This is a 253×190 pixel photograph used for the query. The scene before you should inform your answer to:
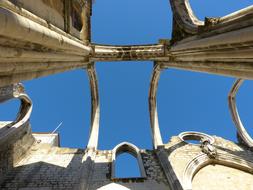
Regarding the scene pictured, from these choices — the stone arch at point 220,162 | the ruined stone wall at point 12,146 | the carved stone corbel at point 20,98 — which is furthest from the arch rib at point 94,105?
the stone arch at point 220,162

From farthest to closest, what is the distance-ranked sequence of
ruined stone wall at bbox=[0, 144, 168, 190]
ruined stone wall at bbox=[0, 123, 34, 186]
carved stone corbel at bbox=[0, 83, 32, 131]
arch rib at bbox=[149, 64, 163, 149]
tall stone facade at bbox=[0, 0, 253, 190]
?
arch rib at bbox=[149, 64, 163, 149] → carved stone corbel at bbox=[0, 83, 32, 131] → ruined stone wall at bbox=[0, 123, 34, 186] → ruined stone wall at bbox=[0, 144, 168, 190] → tall stone facade at bbox=[0, 0, 253, 190]

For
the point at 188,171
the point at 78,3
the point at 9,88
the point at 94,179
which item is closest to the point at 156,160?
the point at 188,171

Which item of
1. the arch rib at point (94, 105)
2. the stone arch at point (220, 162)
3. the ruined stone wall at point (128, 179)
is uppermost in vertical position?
the arch rib at point (94, 105)

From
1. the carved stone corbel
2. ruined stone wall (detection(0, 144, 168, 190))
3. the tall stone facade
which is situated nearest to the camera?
the tall stone facade

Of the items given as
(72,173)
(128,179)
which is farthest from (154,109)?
(72,173)

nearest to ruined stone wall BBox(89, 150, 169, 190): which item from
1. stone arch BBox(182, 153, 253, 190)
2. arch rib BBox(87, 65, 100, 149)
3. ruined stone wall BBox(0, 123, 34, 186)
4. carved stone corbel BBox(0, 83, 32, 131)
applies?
stone arch BBox(182, 153, 253, 190)

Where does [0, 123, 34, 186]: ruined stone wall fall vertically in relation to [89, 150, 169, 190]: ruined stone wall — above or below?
above

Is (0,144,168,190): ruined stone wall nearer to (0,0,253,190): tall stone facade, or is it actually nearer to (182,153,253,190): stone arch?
(0,0,253,190): tall stone facade

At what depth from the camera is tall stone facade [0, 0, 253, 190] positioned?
11.7 ft

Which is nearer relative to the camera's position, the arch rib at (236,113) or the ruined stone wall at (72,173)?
the ruined stone wall at (72,173)

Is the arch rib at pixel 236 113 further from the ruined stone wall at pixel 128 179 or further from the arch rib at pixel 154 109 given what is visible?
the ruined stone wall at pixel 128 179

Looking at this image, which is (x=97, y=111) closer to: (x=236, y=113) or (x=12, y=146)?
(x=12, y=146)

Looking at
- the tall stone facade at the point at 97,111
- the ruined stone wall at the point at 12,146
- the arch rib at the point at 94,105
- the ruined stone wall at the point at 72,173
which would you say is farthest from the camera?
the arch rib at the point at 94,105

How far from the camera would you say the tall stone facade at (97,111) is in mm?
3578
